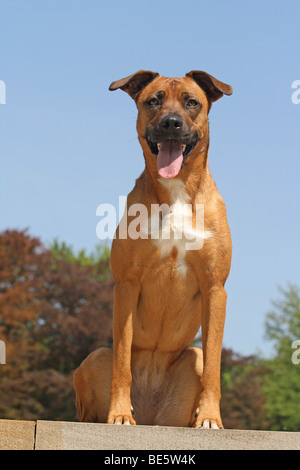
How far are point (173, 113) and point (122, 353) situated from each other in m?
1.89

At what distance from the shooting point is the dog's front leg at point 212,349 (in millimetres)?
4848

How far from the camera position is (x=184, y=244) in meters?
5.12

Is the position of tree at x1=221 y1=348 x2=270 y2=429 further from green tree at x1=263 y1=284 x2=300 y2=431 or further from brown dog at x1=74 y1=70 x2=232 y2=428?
brown dog at x1=74 y1=70 x2=232 y2=428

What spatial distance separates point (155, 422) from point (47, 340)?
29913 millimetres

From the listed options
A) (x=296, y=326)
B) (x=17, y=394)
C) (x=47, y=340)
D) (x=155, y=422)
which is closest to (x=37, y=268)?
(x=47, y=340)

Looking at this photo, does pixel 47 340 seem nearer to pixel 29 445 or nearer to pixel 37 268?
pixel 37 268

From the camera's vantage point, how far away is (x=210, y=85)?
5492 millimetres

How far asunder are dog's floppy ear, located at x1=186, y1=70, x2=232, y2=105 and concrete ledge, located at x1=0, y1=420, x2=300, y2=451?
2.69 m

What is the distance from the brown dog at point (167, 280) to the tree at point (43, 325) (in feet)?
85.3

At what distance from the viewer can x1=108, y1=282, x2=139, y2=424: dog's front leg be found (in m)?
4.89

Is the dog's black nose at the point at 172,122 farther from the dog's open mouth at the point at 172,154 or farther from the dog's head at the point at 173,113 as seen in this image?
the dog's open mouth at the point at 172,154

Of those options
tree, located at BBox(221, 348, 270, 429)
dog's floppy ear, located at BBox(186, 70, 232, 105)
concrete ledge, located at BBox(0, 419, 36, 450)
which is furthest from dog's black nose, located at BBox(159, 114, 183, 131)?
tree, located at BBox(221, 348, 270, 429)

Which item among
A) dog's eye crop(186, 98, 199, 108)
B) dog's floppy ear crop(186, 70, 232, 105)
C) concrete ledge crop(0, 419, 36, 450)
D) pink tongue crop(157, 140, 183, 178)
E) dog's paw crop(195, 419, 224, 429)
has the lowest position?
concrete ledge crop(0, 419, 36, 450)

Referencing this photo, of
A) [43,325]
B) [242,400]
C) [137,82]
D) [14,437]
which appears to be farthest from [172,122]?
[242,400]
